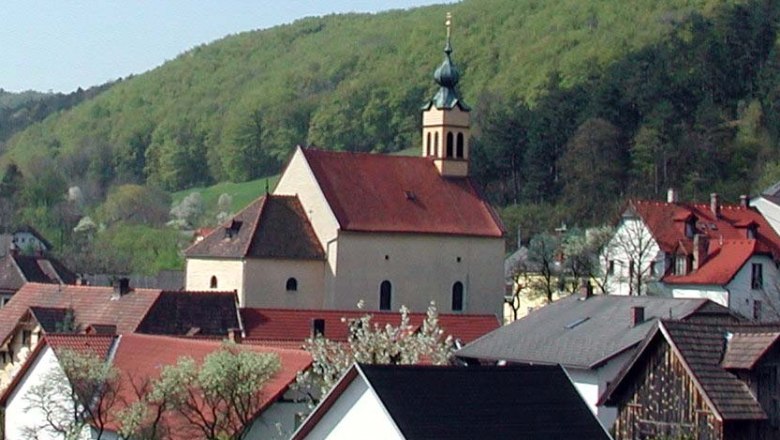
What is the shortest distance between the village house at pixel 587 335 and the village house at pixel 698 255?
15507mm

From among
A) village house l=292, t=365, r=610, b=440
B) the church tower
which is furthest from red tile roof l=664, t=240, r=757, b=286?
village house l=292, t=365, r=610, b=440

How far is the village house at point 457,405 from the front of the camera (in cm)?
2555

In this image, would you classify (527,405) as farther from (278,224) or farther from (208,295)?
(278,224)

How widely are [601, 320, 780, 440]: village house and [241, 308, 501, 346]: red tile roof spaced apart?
73.4ft

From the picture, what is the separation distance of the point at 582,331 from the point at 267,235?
2257cm

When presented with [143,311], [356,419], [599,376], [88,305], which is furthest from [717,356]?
[88,305]

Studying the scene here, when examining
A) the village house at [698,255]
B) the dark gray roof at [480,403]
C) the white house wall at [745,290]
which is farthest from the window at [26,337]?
the dark gray roof at [480,403]

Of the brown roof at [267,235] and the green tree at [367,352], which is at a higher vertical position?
the brown roof at [267,235]

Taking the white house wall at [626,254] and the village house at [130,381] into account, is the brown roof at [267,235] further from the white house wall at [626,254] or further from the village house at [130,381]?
the village house at [130,381]

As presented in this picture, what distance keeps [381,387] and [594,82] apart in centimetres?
9973

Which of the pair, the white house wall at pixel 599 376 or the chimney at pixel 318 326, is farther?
the chimney at pixel 318 326

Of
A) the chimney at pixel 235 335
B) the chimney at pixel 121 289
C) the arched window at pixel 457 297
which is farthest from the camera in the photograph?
the arched window at pixel 457 297

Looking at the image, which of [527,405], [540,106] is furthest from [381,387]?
[540,106]

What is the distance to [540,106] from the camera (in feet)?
394
